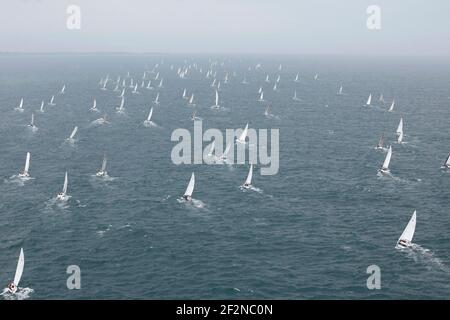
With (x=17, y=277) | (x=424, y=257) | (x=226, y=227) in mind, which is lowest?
(x=424, y=257)

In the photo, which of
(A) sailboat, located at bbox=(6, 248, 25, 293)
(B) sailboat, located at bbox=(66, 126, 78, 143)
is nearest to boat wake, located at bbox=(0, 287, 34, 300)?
(A) sailboat, located at bbox=(6, 248, 25, 293)

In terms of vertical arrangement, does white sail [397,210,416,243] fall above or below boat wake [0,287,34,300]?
above

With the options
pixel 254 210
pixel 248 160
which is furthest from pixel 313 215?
pixel 248 160

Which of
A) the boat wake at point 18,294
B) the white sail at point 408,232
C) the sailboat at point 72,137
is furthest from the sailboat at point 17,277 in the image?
the sailboat at point 72,137

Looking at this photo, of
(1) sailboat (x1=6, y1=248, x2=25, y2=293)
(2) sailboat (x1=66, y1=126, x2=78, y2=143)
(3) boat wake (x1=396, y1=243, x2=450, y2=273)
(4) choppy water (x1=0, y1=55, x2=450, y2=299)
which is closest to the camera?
(1) sailboat (x1=6, y1=248, x2=25, y2=293)

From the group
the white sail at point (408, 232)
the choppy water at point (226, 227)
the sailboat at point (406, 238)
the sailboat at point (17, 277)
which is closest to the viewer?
the sailboat at point (17, 277)

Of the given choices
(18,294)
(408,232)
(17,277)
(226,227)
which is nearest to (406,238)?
(408,232)

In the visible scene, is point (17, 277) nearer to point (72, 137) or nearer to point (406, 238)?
point (406, 238)

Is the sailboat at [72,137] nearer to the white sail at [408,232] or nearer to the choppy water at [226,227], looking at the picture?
the choppy water at [226,227]

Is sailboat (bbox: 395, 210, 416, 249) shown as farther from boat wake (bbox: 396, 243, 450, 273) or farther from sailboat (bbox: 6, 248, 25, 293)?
sailboat (bbox: 6, 248, 25, 293)

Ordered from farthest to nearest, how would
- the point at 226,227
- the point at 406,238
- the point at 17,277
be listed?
the point at 226,227 → the point at 406,238 → the point at 17,277
